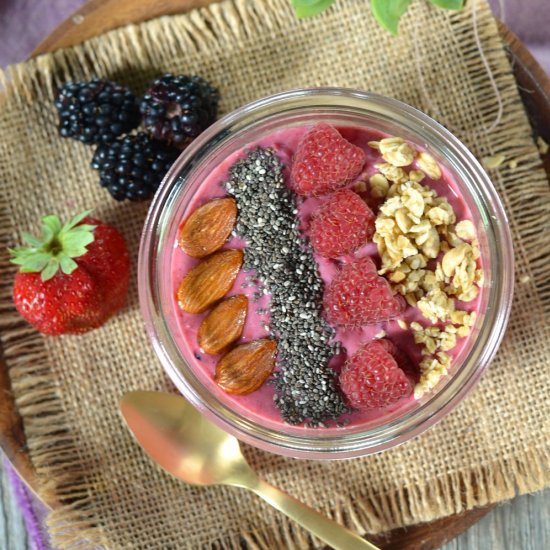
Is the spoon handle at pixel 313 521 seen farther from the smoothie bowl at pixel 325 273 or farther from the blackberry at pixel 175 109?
the blackberry at pixel 175 109

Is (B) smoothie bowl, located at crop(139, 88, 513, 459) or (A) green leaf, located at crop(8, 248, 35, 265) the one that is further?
(A) green leaf, located at crop(8, 248, 35, 265)

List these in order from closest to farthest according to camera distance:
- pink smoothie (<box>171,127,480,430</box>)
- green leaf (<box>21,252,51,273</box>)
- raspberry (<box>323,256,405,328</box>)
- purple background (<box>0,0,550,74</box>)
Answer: raspberry (<box>323,256,405,328</box>) < pink smoothie (<box>171,127,480,430</box>) < green leaf (<box>21,252,51,273</box>) < purple background (<box>0,0,550,74</box>)

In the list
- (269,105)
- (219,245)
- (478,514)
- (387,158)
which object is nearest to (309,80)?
(269,105)

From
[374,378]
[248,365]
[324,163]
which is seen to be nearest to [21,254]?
[248,365]

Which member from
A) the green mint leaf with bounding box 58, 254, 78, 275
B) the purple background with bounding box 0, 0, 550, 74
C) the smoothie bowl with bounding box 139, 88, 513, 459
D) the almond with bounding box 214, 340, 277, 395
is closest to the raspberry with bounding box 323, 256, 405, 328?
the smoothie bowl with bounding box 139, 88, 513, 459

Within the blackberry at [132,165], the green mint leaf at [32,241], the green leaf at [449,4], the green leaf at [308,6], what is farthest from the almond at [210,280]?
the green leaf at [449,4]

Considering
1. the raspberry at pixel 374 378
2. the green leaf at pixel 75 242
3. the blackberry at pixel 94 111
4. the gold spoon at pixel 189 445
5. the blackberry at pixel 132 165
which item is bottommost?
the gold spoon at pixel 189 445

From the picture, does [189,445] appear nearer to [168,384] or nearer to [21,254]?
[168,384]

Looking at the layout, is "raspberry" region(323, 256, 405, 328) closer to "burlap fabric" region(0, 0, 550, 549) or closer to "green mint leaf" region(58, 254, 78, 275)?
"burlap fabric" region(0, 0, 550, 549)
